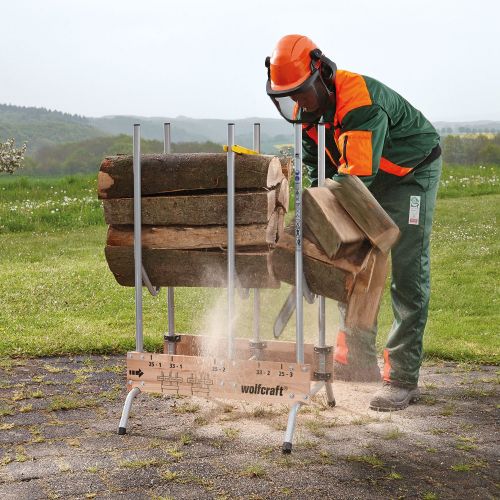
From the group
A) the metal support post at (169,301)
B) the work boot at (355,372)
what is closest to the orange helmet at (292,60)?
the metal support post at (169,301)

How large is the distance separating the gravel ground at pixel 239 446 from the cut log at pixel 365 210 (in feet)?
3.36

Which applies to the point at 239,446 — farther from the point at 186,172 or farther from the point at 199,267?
the point at 186,172

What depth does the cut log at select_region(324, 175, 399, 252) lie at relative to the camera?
3924 millimetres

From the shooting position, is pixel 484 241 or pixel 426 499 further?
pixel 484 241

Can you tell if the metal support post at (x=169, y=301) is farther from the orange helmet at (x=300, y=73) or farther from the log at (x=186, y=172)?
the orange helmet at (x=300, y=73)

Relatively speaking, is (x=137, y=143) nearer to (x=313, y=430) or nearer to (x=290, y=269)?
(x=290, y=269)

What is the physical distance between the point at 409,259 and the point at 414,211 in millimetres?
276

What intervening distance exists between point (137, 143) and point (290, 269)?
977 millimetres

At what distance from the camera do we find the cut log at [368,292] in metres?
A: 4.04

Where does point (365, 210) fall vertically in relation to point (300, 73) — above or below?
below

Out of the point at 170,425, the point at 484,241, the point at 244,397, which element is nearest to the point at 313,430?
the point at 244,397

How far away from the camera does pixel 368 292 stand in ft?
13.5

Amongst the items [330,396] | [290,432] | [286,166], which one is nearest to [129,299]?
[330,396]

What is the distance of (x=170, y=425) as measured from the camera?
4445mm
